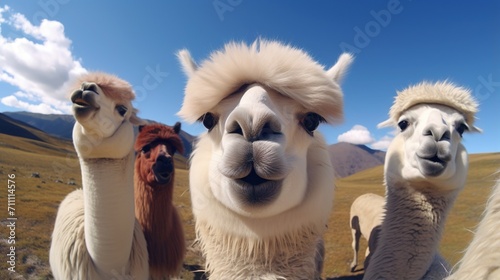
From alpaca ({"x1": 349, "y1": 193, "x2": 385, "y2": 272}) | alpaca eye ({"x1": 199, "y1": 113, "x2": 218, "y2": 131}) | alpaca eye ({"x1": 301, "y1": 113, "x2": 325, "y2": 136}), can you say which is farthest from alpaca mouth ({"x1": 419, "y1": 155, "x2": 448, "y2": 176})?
alpaca ({"x1": 349, "y1": 193, "x2": 385, "y2": 272})

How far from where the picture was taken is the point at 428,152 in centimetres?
304

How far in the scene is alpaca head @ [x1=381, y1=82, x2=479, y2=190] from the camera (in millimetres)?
3029

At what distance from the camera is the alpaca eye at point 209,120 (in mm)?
2150

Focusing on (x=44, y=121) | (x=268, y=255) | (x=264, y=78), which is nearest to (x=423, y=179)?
(x=268, y=255)

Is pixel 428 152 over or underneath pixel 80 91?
underneath

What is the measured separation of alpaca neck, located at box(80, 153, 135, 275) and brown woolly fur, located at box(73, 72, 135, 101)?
616 millimetres

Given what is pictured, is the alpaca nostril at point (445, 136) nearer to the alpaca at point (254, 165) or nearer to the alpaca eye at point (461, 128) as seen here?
the alpaca eye at point (461, 128)

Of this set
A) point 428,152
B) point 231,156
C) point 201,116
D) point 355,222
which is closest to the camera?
point 231,156

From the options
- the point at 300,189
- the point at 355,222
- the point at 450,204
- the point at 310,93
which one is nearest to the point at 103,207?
the point at 300,189

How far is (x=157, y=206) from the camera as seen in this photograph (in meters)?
3.78

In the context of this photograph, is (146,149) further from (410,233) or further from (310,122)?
(410,233)

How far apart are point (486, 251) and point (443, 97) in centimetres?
277

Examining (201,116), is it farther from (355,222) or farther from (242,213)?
(355,222)

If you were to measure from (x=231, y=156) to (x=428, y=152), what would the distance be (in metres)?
2.44
